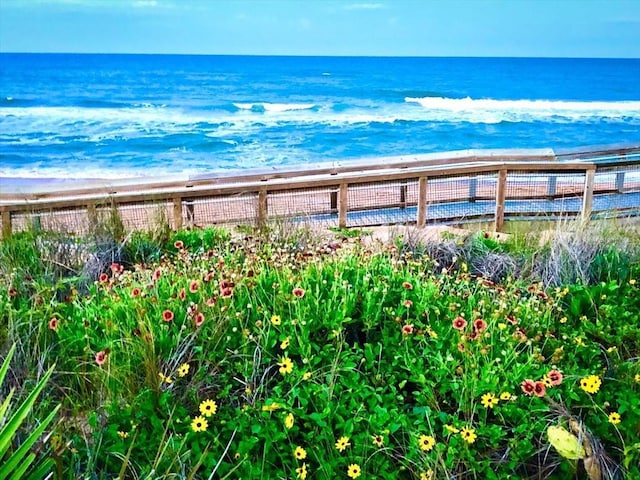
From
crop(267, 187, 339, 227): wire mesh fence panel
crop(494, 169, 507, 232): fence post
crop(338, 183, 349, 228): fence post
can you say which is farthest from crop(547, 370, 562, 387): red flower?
crop(494, 169, 507, 232): fence post

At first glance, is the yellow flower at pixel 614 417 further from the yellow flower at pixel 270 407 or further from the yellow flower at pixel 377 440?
the yellow flower at pixel 270 407

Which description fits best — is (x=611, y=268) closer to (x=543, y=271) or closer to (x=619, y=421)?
(x=543, y=271)

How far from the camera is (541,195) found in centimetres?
877

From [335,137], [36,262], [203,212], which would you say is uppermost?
[36,262]

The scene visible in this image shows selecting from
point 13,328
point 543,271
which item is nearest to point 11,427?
point 13,328

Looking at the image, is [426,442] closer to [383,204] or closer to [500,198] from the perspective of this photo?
[500,198]

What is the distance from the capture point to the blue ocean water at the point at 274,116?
2189cm

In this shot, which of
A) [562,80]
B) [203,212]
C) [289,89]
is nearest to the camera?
[203,212]

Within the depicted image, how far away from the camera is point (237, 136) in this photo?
25609mm

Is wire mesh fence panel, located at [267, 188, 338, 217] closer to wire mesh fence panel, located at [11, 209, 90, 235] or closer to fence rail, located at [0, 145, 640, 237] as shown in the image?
fence rail, located at [0, 145, 640, 237]

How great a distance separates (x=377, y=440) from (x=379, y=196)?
21.1ft

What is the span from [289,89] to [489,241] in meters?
41.1

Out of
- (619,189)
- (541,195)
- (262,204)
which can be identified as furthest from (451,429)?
(619,189)

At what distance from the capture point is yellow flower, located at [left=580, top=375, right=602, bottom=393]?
2465 millimetres
